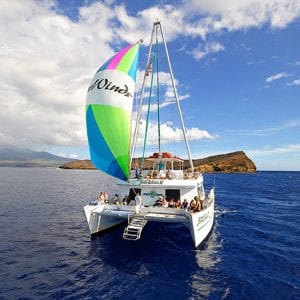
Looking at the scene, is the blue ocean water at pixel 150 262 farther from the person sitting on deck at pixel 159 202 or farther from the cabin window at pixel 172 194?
the cabin window at pixel 172 194

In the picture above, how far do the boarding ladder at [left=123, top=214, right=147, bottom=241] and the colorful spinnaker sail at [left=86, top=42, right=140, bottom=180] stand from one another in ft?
7.80

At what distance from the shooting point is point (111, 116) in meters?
15.2

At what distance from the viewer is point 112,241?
15.8m

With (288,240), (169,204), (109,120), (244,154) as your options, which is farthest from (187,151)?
(244,154)

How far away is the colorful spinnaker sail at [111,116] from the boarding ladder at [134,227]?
238cm

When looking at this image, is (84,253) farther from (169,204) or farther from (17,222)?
(17,222)

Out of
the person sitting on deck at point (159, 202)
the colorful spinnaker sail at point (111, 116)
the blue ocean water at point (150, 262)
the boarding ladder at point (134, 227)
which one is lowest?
the blue ocean water at point (150, 262)

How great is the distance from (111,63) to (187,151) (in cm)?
737

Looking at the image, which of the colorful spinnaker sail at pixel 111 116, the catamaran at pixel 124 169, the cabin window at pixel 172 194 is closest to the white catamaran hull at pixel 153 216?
the catamaran at pixel 124 169

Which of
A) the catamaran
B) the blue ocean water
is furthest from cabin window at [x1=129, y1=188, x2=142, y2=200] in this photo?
the blue ocean water

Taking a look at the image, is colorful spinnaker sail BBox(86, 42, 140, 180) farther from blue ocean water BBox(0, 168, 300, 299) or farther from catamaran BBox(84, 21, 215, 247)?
blue ocean water BBox(0, 168, 300, 299)

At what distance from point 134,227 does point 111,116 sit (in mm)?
5712

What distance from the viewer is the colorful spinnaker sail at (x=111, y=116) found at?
50.1ft

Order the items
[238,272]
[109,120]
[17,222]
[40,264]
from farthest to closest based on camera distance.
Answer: [17,222] → [109,120] → [40,264] → [238,272]
